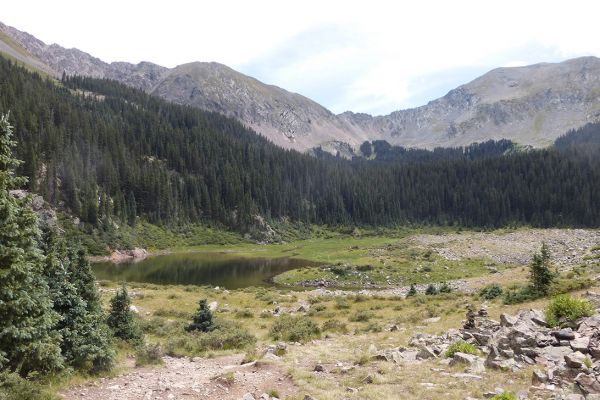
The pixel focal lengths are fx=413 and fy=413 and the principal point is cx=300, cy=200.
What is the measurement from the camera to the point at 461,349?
19.4m

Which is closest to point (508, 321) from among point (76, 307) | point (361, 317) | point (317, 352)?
point (317, 352)

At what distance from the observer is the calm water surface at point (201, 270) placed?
7069 centimetres

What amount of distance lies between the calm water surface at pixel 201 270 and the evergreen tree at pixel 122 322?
40.6m

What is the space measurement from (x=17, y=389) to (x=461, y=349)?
58.1ft

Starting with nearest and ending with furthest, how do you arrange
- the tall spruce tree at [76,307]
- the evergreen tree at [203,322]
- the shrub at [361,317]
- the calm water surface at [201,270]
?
the tall spruce tree at [76,307] < the evergreen tree at [203,322] < the shrub at [361,317] < the calm water surface at [201,270]

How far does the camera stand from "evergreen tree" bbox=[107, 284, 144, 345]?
77.0 ft

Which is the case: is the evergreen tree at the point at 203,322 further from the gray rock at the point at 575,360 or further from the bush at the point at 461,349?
the gray rock at the point at 575,360

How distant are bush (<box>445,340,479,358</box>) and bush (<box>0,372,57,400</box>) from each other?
16593mm

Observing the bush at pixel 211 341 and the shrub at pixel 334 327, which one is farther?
the shrub at pixel 334 327

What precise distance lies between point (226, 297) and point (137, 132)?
514 feet

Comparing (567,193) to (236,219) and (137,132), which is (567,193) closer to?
(236,219)

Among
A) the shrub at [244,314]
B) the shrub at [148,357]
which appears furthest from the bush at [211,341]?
the shrub at [244,314]

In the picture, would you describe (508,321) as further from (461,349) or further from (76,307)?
(76,307)

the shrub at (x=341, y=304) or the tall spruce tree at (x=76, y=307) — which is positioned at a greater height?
the tall spruce tree at (x=76, y=307)
